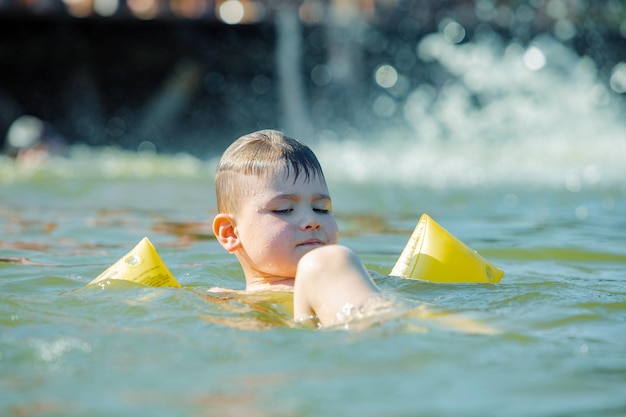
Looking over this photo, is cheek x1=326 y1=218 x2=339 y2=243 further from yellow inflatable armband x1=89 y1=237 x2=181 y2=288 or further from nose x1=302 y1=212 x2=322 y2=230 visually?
yellow inflatable armband x1=89 y1=237 x2=181 y2=288

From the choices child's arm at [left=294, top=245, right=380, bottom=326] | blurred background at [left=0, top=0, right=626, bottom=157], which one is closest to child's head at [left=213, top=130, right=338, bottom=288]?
child's arm at [left=294, top=245, right=380, bottom=326]

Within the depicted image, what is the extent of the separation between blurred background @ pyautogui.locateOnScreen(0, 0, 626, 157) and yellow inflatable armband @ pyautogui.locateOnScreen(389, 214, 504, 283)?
11.7m

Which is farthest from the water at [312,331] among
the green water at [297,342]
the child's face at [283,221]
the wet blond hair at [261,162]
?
the wet blond hair at [261,162]

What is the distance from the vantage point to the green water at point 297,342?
9.09ft

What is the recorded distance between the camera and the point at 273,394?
2.82 meters

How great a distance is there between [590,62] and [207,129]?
649 cm

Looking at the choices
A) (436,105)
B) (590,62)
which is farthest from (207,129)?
(590,62)

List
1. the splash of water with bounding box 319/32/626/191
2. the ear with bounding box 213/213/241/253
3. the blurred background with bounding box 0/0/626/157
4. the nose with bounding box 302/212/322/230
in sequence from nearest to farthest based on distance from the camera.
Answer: the nose with bounding box 302/212/322/230
the ear with bounding box 213/213/241/253
the splash of water with bounding box 319/32/626/191
the blurred background with bounding box 0/0/626/157

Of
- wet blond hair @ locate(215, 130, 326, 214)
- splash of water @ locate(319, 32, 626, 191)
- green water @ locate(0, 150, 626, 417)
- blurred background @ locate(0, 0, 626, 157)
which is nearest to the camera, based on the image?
green water @ locate(0, 150, 626, 417)

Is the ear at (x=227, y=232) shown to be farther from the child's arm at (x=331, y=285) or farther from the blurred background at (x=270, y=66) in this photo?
the blurred background at (x=270, y=66)

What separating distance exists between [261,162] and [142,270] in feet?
2.33

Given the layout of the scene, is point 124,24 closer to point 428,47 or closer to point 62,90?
point 62,90

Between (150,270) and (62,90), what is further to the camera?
(62,90)

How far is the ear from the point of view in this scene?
443 centimetres
